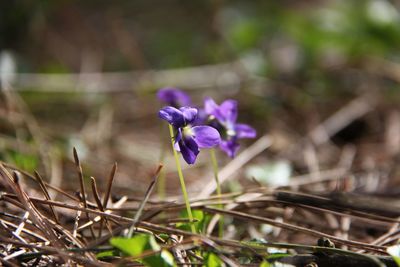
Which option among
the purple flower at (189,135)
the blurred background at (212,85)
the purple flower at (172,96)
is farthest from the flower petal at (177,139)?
the blurred background at (212,85)

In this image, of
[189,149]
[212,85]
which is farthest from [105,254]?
[212,85]

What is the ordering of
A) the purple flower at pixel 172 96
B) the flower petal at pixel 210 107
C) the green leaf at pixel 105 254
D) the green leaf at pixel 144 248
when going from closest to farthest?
the green leaf at pixel 144 248 → the green leaf at pixel 105 254 → the flower petal at pixel 210 107 → the purple flower at pixel 172 96

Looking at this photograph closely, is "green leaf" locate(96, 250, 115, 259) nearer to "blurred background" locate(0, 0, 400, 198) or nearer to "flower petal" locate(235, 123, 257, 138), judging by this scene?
"flower petal" locate(235, 123, 257, 138)

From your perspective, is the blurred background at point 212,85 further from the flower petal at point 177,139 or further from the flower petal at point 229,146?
the flower petal at point 177,139

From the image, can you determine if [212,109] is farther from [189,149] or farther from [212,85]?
[212,85]

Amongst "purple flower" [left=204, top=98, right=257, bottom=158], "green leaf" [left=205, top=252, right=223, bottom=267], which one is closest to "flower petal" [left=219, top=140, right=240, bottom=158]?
"purple flower" [left=204, top=98, right=257, bottom=158]
